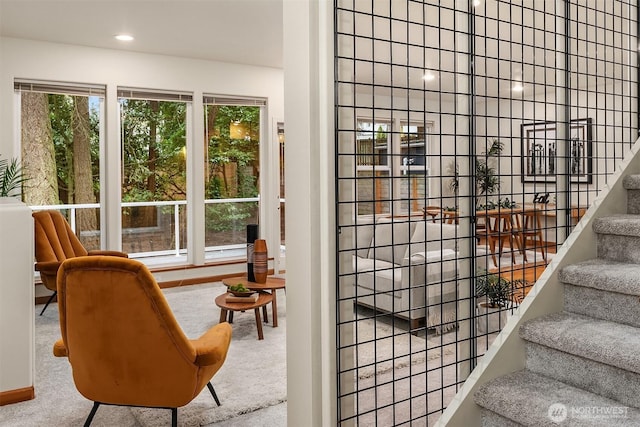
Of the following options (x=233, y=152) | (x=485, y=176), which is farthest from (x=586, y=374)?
(x=233, y=152)

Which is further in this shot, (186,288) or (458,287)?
(186,288)

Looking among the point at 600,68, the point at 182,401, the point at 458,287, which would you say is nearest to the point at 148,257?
the point at 182,401

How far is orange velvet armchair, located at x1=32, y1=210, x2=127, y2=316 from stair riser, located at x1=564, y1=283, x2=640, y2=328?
13.3 ft

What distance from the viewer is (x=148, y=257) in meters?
6.18

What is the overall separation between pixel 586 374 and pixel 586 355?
0.26 feet

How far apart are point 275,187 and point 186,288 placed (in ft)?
5.68

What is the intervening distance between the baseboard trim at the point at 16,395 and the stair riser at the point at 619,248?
3.03m

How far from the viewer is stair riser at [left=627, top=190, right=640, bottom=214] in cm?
228

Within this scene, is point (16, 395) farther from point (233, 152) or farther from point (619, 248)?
point (233, 152)

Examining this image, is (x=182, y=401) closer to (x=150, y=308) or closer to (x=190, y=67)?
(x=150, y=308)

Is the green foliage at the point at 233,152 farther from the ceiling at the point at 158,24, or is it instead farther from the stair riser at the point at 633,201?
the stair riser at the point at 633,201

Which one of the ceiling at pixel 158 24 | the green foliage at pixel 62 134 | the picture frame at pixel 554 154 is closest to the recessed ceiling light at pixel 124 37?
the ceiling at pixel 158 24

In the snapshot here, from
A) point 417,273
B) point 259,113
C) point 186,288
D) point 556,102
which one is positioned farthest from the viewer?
point 259,113

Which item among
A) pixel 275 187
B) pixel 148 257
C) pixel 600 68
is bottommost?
pixel 148 257
